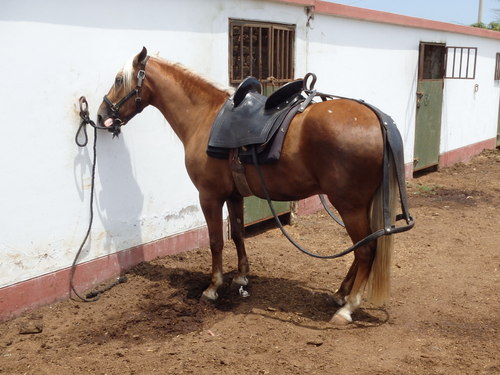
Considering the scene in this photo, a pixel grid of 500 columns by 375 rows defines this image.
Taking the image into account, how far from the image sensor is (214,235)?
4141mm

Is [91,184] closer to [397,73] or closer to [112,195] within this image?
[112,195]

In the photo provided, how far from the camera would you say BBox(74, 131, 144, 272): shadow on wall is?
4.16 m

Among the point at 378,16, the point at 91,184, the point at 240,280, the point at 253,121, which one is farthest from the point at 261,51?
the point at 378,16

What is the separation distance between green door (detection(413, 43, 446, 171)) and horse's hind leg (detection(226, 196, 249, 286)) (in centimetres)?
525

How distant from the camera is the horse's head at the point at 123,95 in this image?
4.03 m

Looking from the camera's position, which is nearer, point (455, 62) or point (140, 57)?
point (140, 57)

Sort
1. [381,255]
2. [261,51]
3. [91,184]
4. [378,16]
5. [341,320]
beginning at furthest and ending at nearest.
Answer: [378,16] → [261,51] → [91,184] → [341,320] → [381,255]

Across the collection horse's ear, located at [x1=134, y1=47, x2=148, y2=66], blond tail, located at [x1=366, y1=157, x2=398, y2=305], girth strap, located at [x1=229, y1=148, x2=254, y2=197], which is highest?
horse's ear, located at [x1=134, y1=47, x2=148, y2=66]

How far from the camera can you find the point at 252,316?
3.84 m

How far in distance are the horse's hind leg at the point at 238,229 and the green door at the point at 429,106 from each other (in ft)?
17.2

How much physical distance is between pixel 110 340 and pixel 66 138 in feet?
4.96

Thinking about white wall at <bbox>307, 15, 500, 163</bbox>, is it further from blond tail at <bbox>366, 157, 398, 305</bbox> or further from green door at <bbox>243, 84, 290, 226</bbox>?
blond tail at <bbox>366, 157, 398, 305</bbox>

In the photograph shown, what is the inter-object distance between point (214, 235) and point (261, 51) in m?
2.34

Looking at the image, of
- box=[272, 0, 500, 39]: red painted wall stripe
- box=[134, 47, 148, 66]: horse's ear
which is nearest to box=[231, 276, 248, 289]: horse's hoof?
box=[134, 47, 148, 66]: horse's ear
